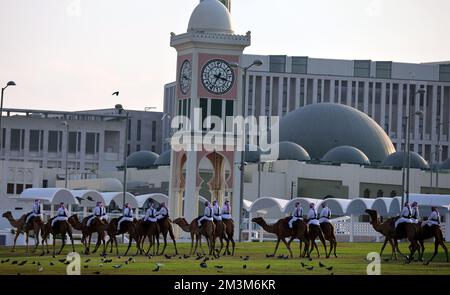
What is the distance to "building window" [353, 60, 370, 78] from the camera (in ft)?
634

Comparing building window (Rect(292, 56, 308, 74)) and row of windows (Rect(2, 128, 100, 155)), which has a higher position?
building window (Rect(292, 56, 308, 74))

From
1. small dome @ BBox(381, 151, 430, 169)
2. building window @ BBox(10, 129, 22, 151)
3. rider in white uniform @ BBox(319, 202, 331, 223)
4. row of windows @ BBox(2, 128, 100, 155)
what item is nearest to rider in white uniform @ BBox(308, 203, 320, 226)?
rider in white uniform @ BBox(319, 202, 331, 223)

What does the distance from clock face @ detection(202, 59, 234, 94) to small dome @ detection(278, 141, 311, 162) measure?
42.6 metres

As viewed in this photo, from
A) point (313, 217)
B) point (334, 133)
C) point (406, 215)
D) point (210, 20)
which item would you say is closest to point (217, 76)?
point (210, 20)

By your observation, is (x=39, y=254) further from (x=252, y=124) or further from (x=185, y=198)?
(x=252, y=124)

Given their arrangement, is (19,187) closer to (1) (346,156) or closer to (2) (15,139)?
(2) (15,139)

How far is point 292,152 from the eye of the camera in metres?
132

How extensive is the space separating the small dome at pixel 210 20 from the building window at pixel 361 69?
4097 inches

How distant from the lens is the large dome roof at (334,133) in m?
144

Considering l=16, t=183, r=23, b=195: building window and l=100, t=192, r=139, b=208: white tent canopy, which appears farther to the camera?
l=16, t=183, r=23, b=195: building window

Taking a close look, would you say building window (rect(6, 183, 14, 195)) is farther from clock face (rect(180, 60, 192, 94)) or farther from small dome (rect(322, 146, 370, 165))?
clock face (rect(180, 60, 192, 94))

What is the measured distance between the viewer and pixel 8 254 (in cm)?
5506

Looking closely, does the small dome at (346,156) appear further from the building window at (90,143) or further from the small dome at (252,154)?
the building window at (90,143)

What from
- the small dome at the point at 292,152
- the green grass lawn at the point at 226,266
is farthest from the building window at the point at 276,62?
the green grass lawn at the point at 226,266
